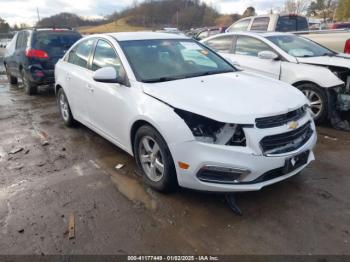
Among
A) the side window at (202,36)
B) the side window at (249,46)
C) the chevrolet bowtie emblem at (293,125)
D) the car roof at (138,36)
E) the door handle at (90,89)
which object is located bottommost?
the chevrolet bowtie emblem at (293,125)

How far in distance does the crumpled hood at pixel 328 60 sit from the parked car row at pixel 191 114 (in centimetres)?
198

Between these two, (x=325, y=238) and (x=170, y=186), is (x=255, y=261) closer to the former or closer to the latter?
(x=325, y=238)

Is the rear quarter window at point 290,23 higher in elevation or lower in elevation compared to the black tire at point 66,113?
higher

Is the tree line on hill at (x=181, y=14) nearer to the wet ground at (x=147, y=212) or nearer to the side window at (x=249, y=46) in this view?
the side window at (x=249, y=46)

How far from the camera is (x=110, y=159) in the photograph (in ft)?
14.2

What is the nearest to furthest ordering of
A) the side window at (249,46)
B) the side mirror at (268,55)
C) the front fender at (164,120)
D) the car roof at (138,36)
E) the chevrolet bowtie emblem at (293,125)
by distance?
1. the front fender at (164,120)
2. the chevrolet bowtie emblem at (293,125)
3. the car roof at (138,36)
4. the side mirror at (268,55)
5. the side window at (249,46)

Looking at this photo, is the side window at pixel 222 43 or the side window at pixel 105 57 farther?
the side window at pixel 222 43

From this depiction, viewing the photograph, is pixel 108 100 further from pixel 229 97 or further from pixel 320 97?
pixel 320 97

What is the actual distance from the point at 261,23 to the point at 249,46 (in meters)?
4.10

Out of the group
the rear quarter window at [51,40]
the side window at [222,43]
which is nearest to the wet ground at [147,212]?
the side window at [222,43]

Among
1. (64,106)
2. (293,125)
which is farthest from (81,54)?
(293,125)

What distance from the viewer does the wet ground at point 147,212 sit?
2652 mm

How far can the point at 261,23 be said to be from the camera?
1004cm

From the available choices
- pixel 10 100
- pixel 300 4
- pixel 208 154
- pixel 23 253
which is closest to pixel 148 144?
pixel 208 154
